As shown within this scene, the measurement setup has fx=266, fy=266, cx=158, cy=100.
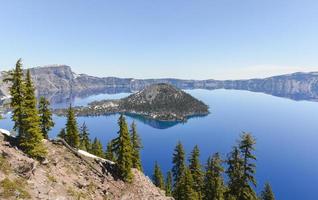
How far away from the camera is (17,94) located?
44188 millimetres

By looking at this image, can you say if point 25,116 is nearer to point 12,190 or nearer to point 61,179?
point 61,179

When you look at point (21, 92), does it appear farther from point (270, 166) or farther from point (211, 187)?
point (270, 166)

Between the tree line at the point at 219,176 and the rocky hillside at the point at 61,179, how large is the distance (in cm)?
1255

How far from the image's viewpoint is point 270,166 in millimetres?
195875

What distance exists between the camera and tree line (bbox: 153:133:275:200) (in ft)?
127

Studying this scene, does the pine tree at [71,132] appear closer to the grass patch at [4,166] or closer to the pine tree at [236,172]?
the grass patch at [4,166]

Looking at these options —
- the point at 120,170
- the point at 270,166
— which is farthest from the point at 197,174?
the point at 270,166

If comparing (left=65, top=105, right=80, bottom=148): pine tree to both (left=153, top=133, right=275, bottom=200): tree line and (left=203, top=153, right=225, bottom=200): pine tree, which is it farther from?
(left=203, top=153, right=225, bottom=200): pine tree

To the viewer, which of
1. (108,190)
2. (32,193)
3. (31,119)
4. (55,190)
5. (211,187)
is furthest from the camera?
(211,187)

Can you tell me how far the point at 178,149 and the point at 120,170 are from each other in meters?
29.6

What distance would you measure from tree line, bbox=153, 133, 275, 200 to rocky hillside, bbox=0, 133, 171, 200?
12.6 m

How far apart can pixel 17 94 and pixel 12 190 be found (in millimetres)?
19358

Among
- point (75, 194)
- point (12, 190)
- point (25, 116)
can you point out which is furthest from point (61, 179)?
point (25, 116)

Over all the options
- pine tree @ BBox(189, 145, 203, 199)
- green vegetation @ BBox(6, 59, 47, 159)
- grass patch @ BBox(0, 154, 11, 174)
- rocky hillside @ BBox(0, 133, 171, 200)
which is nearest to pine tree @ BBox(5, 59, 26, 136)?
green vegetation @ BBox(6, 59, 47, 159)
